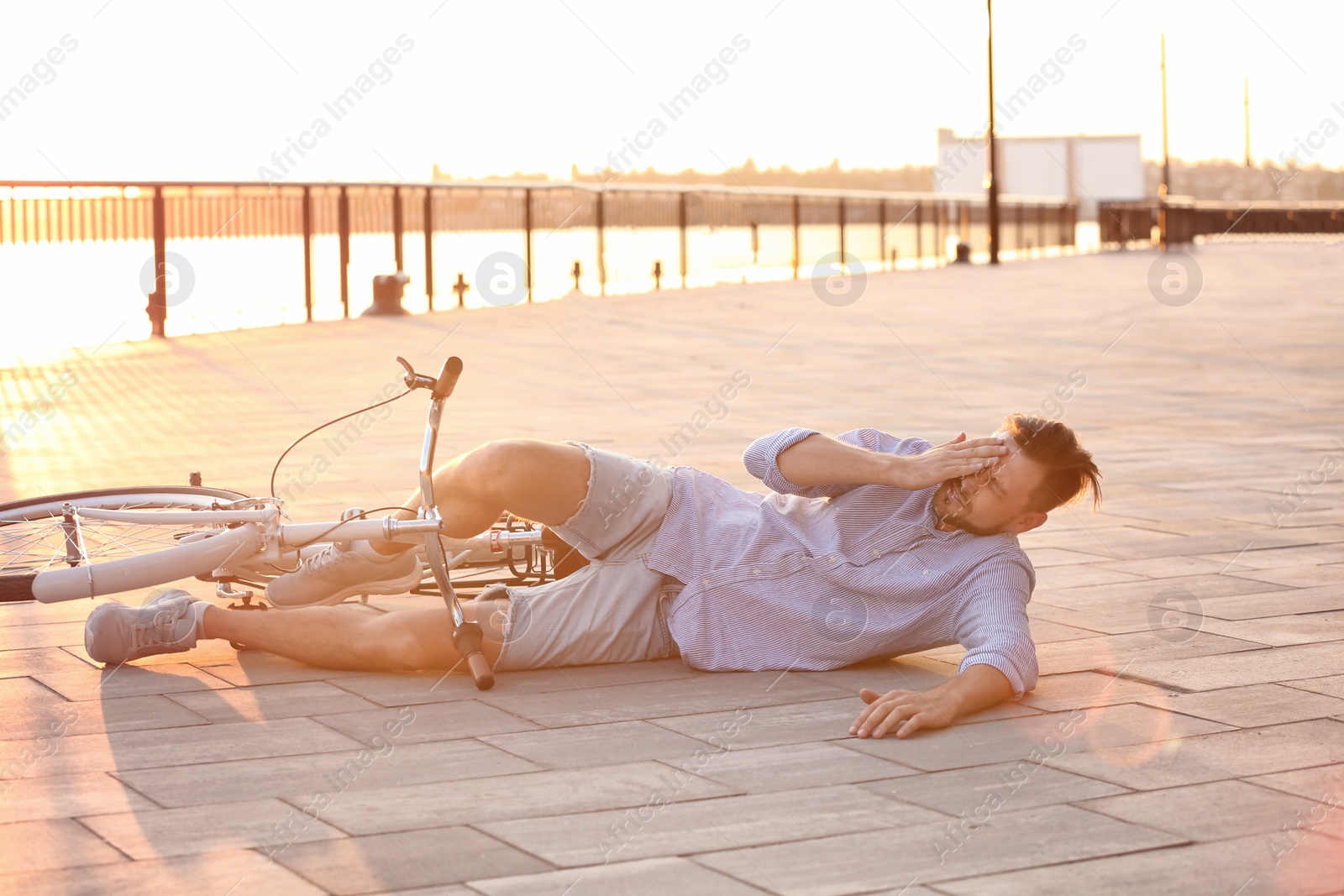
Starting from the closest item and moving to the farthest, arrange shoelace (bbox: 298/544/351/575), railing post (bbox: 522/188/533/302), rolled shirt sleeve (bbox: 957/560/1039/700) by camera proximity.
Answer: rolled shirt sleeve (bbox: 957/560/1039/700)
shoelace (bbox: 298/544/351/575)
railing post (bbox: 522/188/533/302)

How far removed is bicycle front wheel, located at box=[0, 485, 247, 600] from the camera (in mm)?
4121

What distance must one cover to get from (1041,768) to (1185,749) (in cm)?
35

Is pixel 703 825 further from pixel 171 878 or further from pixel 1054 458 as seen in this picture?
pixel 1054 458

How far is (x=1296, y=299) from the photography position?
18812 millimetres

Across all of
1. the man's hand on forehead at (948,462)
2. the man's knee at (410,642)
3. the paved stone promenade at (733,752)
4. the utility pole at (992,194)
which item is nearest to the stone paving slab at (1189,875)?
the paved stone promenade at (733,752)

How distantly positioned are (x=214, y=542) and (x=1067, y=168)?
56.3m

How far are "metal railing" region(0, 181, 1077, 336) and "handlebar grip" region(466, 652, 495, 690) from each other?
1050cm

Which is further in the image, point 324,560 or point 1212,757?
point 324,560

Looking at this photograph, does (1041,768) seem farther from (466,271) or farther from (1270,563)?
(466,271)

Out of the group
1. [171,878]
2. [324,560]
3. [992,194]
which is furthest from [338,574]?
[992,194]

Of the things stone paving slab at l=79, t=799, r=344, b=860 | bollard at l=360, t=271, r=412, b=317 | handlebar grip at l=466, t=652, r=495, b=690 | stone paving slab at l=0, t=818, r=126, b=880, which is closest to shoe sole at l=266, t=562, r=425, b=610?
handlebar grip at l=466, t=652, r=495, b=690

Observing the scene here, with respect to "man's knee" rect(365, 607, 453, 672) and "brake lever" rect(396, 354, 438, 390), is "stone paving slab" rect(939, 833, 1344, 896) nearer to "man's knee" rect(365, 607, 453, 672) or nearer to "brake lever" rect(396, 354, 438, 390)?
"man's knee" rect(365, 607, 453, 672)

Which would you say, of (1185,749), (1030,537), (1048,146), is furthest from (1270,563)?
(1048,146)

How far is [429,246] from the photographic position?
17.1m
